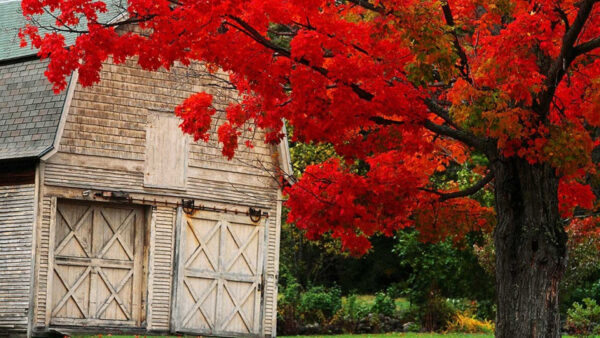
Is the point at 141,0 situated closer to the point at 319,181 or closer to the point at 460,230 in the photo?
the point at 319,181

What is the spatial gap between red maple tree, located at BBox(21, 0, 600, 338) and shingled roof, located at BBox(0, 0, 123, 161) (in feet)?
22.7

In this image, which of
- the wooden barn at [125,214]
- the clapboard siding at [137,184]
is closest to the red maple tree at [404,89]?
the clapboard siding at [137,184]

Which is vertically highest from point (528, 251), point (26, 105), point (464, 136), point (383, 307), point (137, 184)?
point (26, 105)

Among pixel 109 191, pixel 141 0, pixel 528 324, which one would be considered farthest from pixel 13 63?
pixel 528 324

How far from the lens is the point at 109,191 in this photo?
21766 mm

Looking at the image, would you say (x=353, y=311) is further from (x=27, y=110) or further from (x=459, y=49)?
(x=459, y=49)

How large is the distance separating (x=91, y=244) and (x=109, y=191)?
1.17 meters

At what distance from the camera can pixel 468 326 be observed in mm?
29344

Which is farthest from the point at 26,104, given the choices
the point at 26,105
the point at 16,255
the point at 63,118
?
the point at 16,255

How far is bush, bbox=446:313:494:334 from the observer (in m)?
29.3

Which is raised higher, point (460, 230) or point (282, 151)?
point (282, 151)

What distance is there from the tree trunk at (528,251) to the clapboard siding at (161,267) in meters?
9.72

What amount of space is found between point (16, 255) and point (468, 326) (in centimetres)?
1369

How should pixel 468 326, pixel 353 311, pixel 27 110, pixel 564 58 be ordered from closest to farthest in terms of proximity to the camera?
pixel 564 58 → pixel 27 110 → pixel 468 326 → pixel 353 311
